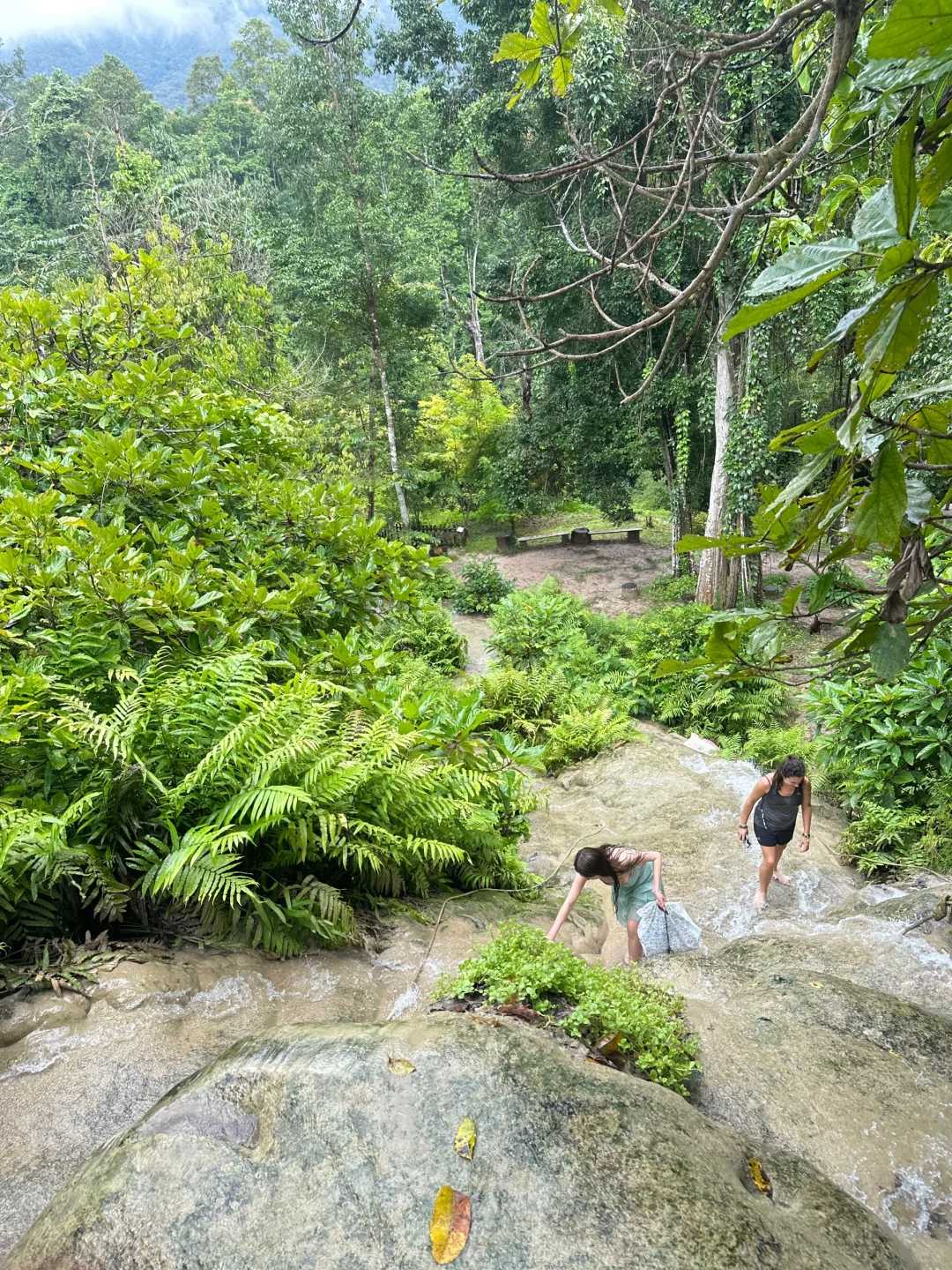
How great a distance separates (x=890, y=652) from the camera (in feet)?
4.10

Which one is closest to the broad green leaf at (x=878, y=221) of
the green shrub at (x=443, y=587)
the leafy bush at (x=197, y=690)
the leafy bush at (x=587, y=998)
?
the leafy bush at (x=587, y=998)

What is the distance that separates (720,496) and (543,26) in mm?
11799

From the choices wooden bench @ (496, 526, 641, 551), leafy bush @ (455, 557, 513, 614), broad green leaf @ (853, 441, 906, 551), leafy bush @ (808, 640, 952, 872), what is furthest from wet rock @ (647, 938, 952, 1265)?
wooden bench @ (496, 526, 641, 551)

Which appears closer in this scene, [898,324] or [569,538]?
[898,324]

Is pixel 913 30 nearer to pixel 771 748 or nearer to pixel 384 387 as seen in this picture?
pixel 771 748

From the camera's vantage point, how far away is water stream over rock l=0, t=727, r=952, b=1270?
2178 millimetres

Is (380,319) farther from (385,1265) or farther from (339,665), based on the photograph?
(385,1265)

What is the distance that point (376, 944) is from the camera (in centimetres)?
336

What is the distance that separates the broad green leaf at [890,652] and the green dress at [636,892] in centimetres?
316

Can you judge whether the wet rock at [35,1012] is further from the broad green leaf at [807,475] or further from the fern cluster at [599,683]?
the fern cluster at [599,683]

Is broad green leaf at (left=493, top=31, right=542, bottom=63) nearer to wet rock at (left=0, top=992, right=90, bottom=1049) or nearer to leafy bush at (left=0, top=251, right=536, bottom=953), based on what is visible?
leafy bush at (left=0, top=251, right=536, bottom=953)

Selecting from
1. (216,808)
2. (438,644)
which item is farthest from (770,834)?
(438,644)

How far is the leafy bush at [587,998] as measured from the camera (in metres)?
2.52

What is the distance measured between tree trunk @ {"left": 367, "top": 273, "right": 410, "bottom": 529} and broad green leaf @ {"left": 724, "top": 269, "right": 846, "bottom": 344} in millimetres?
16684
